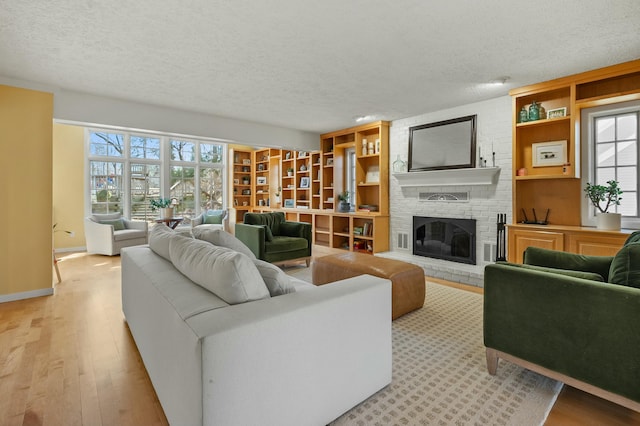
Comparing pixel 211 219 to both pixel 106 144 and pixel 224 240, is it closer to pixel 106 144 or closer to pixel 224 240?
pixel 106 144

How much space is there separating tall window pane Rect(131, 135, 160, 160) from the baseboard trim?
14.6ft

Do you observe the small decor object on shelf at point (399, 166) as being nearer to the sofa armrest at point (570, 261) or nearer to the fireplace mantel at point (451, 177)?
the fireplace mantel at point (451, 177)

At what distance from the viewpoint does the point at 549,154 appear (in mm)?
3967

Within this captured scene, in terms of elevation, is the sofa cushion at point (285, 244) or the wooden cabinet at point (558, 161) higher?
the wooden cabinet at point (558, 161)

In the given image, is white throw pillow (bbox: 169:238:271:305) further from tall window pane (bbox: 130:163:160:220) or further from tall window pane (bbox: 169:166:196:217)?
tall window pane (bbox: 169:166:196:217)

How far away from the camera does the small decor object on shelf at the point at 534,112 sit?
3977mm

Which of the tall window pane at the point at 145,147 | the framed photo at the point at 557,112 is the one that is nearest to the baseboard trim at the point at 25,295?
the tall window pane at the point at 145,147

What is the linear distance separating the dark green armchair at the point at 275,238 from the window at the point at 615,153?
11.9ft

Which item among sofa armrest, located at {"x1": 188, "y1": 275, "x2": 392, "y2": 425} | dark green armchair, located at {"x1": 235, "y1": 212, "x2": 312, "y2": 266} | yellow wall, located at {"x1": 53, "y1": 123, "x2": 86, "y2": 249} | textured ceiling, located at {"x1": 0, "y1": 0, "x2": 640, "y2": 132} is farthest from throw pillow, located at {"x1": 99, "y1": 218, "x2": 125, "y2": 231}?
sofa armrest, located at {"x1": 188, "y1": 275, "x2": 392, "y2": 425}

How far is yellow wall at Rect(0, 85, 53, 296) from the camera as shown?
11.4ft

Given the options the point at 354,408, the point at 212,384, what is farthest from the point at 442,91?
the point at 212,384

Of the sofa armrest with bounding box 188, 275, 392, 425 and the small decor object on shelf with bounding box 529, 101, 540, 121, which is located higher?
the small decor object on shelf with bounding box 529, 101, 540, 121

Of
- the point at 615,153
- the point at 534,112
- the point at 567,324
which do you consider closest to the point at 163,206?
the point at 534,112

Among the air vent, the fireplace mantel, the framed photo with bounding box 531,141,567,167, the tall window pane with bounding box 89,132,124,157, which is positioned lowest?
the air vent
